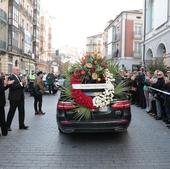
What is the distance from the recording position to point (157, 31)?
28.1 metres

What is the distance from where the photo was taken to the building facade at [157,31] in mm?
24730

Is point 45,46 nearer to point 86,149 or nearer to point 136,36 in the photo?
point 136,36

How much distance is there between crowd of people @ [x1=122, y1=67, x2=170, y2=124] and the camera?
1112cm

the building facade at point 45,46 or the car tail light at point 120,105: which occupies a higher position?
the building facade at point 45,46

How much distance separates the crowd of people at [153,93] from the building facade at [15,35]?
28.3m

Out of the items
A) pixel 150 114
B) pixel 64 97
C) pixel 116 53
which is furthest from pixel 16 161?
pixel 116 53

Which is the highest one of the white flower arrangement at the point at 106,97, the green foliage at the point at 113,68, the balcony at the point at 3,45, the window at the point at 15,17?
the window at the point at 15,17

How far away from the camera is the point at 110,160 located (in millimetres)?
6688

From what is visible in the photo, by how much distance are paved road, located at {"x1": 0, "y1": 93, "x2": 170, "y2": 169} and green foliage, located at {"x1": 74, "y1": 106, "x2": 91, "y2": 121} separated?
63 cm

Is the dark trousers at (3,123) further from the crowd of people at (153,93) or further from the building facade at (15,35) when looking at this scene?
the building facade at (15,35)

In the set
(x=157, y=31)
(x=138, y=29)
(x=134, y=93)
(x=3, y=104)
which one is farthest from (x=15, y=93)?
(x=138, y=29)

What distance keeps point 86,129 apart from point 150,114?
5.73 meters

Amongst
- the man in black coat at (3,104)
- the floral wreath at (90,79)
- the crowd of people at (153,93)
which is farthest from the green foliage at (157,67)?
the man in black coat at (3,104)

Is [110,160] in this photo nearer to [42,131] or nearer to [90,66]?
[90,66]
